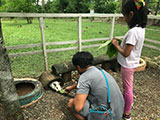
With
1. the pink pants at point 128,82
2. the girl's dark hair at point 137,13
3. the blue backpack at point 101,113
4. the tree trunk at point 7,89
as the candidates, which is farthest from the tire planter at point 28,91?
the girl's dark hair at point 137,13

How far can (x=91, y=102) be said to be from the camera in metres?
1.76

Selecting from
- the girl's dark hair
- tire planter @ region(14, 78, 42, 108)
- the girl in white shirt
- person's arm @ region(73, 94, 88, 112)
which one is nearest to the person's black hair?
person's arm @ region(73, 94, 88, 112)

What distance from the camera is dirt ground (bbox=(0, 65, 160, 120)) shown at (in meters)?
2.25

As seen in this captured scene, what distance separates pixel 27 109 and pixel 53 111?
18.1 inches

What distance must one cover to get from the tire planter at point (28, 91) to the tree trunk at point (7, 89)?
0.40 metres

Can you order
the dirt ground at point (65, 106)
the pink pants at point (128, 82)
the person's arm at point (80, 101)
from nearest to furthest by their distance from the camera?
the person's arm at point (80, 101) < the pink pants at point (128, 82) < the dirt ground at point (65, 106)

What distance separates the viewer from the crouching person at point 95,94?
5.13 feet

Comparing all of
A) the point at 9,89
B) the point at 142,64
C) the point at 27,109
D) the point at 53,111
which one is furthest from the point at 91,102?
the point at 142,64

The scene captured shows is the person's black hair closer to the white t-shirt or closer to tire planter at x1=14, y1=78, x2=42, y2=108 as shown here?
the white t-shirt

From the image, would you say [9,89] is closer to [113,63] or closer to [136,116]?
[136,116]

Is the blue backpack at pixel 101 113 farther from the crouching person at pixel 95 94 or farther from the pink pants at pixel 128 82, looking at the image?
the pink pants at pixel 128 82

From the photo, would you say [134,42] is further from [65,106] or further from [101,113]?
[65,106]

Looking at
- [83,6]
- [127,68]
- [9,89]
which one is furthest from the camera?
[83,6]

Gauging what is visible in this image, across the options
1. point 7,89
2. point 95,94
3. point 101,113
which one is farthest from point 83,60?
point 7,89
